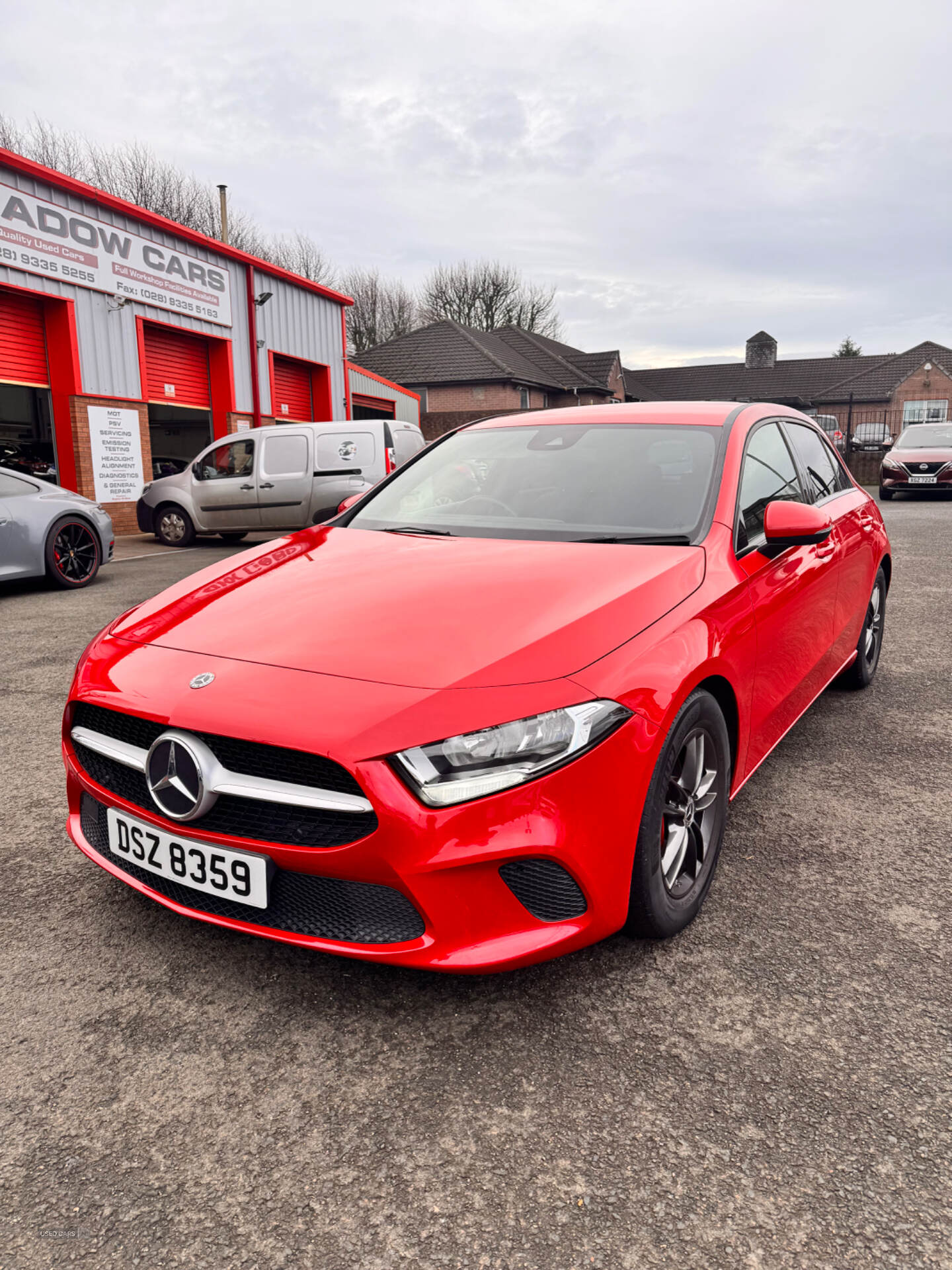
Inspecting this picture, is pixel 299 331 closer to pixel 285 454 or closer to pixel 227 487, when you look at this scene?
pixel 227 487

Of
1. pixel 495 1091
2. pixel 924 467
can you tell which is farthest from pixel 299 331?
pixel 495 1091

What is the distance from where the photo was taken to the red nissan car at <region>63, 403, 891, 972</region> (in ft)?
6.02

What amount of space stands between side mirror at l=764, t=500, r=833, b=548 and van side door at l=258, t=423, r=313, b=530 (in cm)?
986

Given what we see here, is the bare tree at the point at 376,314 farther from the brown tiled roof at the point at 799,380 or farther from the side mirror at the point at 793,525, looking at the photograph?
the side mirror at the point at 793,525

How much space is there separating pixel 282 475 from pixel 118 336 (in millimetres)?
4819

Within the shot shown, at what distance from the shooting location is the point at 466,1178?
5.24ft

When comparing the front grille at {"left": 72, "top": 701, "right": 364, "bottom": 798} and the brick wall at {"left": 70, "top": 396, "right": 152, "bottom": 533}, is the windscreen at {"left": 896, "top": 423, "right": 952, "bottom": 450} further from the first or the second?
the front grille at {"left": 72, "top": 701, "right": 364, "bottom": 798}

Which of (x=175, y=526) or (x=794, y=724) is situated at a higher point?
(x=175, y=526)

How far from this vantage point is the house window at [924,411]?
52.7 metres

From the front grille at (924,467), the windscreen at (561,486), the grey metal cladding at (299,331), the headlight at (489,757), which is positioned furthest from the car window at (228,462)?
the front grille at (924,467)

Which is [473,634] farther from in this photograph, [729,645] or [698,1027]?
[698,1027]

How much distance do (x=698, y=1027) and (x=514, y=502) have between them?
5.95 feet

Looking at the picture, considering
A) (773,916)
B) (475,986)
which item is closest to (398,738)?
(475,986)

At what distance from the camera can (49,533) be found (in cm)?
812
